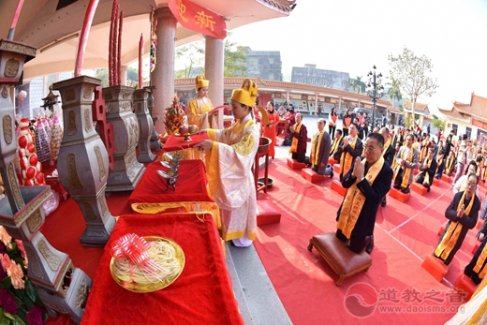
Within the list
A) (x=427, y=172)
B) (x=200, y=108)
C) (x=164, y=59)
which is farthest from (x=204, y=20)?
(x=427, y=172)

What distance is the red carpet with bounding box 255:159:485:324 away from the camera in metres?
2.93

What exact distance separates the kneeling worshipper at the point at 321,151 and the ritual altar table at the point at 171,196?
567 cm

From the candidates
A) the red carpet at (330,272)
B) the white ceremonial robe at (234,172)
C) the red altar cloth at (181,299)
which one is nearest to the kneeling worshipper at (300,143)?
the red carpet at (330,272)

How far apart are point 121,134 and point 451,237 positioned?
4.63m

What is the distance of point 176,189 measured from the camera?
2.04 meters

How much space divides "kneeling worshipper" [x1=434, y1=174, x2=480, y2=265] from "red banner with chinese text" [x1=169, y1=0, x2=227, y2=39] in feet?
19.3

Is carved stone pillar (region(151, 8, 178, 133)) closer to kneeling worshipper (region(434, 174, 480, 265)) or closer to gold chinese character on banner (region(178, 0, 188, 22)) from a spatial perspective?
gold chinese character on banner (region(178, 0, 188, 22))

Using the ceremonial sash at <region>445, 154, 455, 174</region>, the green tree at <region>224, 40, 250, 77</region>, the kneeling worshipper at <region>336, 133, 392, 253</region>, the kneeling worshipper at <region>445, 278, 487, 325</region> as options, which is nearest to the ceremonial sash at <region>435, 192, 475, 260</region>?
the kneeling worshipper at <region>336, 133, 392, 253</region>

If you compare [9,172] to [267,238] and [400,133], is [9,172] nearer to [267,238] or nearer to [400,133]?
[267,238]

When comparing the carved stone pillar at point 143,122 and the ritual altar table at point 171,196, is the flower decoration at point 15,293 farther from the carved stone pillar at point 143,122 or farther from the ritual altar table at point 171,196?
the carved stone pillar at point 143,122

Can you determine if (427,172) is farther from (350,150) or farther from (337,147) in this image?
(350,150)

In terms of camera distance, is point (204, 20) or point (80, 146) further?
point (204, 20)

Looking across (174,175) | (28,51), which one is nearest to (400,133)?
(174,175)

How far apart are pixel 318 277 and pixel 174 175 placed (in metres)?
2.36
